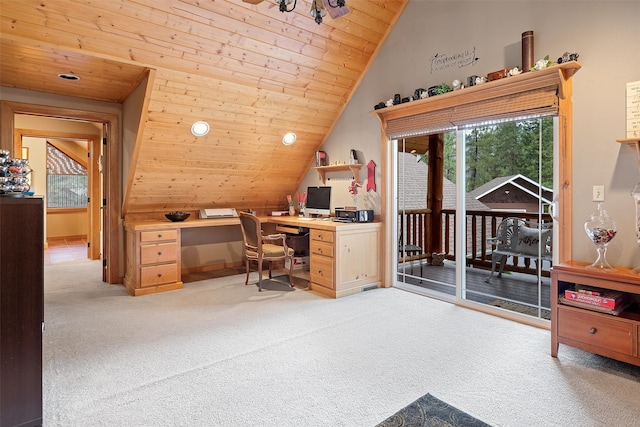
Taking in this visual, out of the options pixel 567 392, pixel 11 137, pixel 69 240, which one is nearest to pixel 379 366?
pixel 567 392

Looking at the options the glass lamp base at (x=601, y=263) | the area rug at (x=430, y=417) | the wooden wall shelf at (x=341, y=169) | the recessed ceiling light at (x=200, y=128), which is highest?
the recessed ceiling light at (x=200, y=128)

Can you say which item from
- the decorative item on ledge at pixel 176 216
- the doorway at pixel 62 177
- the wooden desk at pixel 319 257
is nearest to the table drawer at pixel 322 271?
the wooden desk at pixel 319 257

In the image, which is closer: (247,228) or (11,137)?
(11,137)

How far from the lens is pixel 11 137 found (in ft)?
13.3

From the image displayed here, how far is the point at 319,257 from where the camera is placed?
4.20 meters

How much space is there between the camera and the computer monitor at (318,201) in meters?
4.89

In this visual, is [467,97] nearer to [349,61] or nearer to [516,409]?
[349,61]

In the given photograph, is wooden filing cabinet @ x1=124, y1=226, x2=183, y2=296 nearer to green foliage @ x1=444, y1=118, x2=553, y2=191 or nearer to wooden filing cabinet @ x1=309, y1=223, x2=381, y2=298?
wooden filing cabinet @ x1=309, y1=223, x2=381, y2=298

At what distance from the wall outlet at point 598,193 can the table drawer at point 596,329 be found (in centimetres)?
91

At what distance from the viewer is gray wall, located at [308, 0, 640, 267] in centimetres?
261

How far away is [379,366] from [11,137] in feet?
15.1

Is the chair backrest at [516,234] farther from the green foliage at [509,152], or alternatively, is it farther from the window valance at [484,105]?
the window valance at [484,105]

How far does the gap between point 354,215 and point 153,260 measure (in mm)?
2414

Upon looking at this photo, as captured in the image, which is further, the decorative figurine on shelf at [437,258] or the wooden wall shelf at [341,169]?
the decorative figurine on shelf at [437,258]
